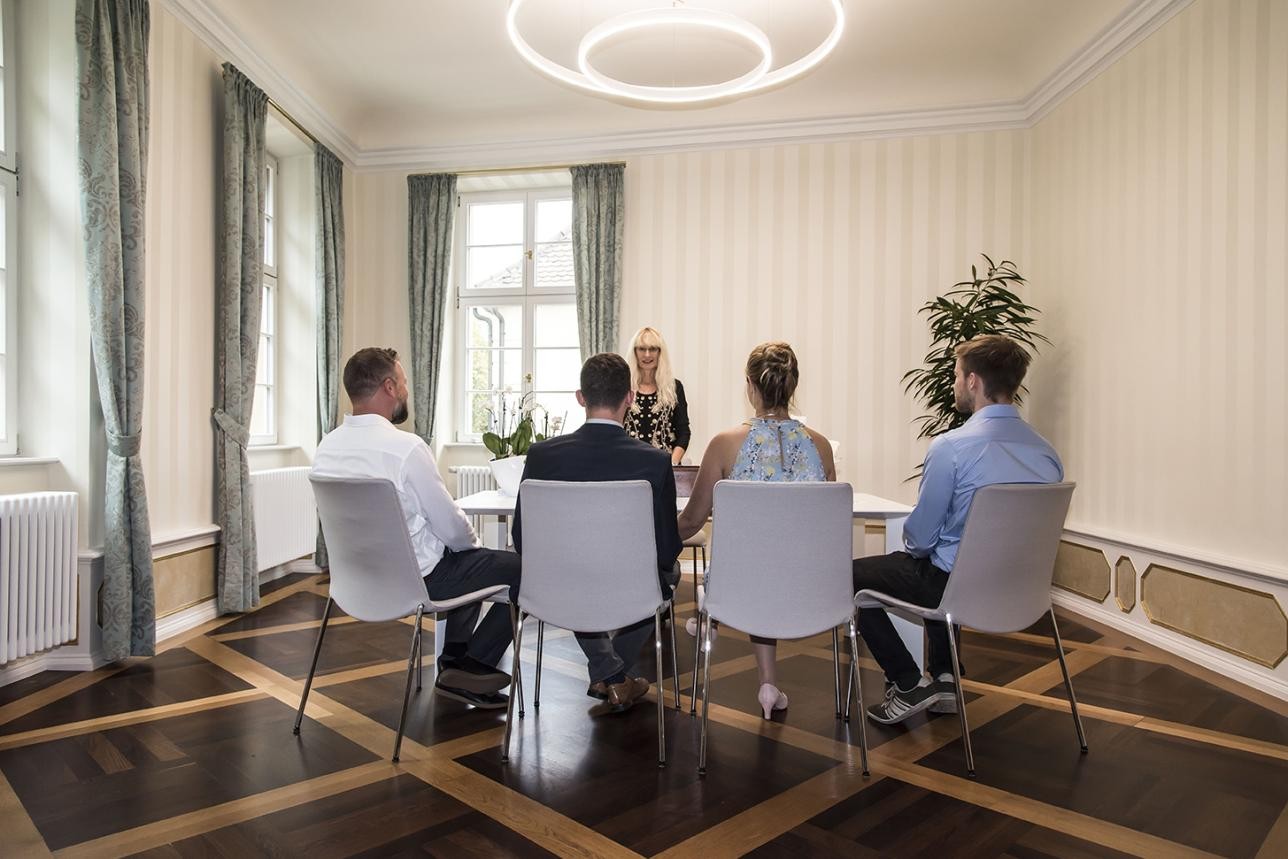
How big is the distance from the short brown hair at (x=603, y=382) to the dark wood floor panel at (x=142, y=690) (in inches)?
74.4

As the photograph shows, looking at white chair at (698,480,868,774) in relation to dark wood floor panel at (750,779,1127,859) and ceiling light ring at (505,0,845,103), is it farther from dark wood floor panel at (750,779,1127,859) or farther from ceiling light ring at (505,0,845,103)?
ceiling light ring at (505,0,845,103)

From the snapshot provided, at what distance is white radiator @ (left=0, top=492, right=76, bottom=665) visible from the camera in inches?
117

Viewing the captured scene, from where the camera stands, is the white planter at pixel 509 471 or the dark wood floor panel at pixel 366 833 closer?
the dark wood floor panel at pixel 366 833

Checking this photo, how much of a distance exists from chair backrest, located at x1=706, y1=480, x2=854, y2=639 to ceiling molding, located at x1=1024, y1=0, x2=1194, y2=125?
3595 mm

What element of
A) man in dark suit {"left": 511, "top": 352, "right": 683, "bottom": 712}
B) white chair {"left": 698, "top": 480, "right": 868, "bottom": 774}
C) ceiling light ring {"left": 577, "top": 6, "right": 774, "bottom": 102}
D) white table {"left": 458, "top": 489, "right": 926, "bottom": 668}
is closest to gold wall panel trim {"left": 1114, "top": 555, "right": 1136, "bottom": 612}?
white table {"left": 458, "top": 489, "right": 926, "bottom": 668}

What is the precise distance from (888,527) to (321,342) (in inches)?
168

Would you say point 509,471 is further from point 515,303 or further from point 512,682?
point 515,303

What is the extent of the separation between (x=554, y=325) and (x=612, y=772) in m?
4.53

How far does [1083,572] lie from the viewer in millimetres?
4664

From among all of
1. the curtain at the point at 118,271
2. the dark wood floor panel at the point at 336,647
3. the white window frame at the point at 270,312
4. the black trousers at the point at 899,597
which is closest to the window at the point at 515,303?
the white window frame at the point at 270,312

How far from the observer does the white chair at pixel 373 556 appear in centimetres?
232

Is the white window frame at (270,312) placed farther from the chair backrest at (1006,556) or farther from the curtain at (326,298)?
the chair backrest at (1006,556)

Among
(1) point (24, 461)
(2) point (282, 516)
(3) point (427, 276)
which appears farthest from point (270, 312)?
(1) point (24, 461)

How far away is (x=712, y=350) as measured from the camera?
5.94 meters
